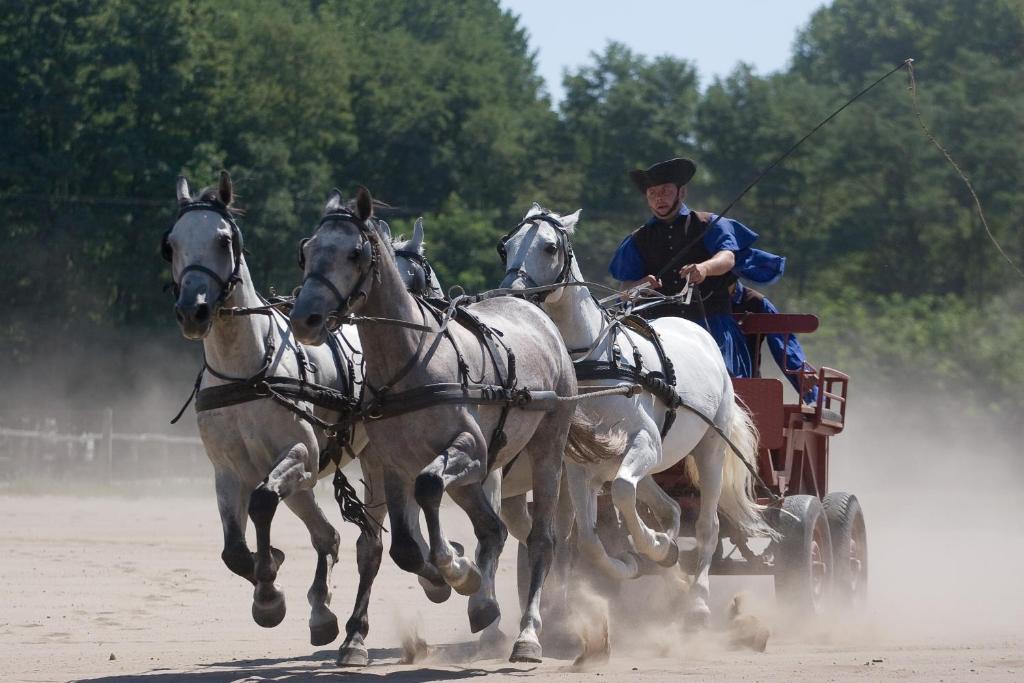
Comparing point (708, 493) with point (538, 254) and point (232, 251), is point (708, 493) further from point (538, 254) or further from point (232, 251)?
point (232, 251)

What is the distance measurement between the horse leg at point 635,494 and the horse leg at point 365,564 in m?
1.27

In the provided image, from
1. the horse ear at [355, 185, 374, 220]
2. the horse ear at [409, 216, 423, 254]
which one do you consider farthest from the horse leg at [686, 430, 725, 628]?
the horse ear at [355, 185, 374, 220]

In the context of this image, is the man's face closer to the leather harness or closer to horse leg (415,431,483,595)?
the leather harness

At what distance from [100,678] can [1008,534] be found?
1664cm

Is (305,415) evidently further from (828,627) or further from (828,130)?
(828,130)

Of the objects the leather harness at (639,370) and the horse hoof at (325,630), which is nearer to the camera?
the horse hoof at (325,630)

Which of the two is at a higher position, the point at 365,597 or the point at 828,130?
the point at 828,130

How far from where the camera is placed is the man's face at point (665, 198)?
10195 millimetres

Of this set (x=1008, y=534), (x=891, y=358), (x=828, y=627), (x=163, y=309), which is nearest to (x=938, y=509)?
(x=1008, y=534)

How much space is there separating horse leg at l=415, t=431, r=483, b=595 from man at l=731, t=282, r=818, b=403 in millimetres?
4000

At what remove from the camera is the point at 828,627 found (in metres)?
10.0

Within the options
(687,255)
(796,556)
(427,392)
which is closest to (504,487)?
(427,392)

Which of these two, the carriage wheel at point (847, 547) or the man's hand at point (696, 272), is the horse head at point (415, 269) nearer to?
the man's hand at point (696, 272)

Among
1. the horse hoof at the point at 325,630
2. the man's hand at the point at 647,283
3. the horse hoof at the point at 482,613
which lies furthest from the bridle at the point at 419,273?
the horse hoof at the point at 482,613
